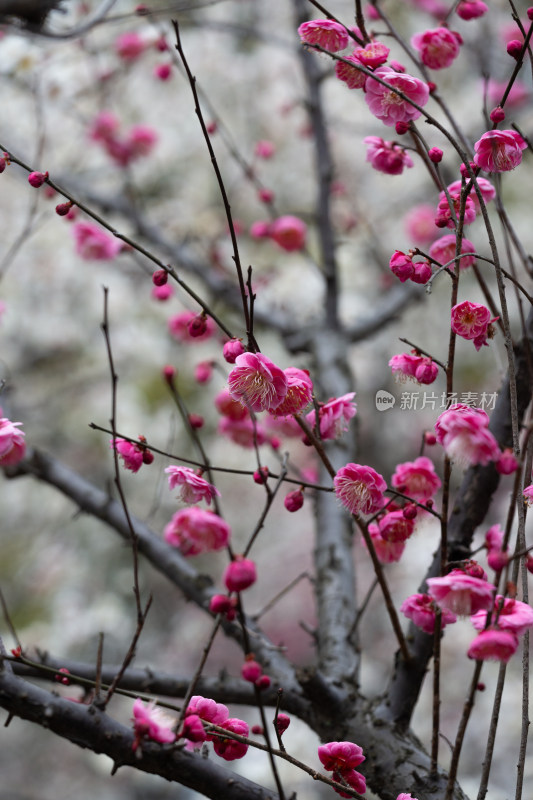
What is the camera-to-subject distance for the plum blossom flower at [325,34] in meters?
0.79

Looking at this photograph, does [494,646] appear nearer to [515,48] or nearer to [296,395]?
[296,395]

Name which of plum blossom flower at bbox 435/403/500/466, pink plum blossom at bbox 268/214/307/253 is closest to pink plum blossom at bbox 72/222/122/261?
pink plum blossom at bbox 268/214/307/253

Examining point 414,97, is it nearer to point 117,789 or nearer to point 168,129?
point 117,789

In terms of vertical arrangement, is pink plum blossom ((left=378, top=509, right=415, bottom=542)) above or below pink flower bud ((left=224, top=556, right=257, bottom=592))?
above

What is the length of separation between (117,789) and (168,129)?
2986 mm

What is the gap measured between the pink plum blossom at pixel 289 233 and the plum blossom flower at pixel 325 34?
1.20 metres

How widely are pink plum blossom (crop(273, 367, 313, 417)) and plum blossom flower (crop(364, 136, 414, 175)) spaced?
296 mm

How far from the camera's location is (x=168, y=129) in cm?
364

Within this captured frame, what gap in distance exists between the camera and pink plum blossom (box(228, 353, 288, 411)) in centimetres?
69

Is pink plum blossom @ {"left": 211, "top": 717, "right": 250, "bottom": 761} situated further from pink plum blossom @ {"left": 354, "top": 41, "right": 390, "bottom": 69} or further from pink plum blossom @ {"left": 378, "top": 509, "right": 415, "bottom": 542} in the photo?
pink plum blossom @ {"left": 354, "top": 41, "right": 390, "bottom": 69}

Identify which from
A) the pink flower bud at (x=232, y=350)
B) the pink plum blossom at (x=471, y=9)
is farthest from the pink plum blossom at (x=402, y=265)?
the pink plum blossom at (x=471, y=9)

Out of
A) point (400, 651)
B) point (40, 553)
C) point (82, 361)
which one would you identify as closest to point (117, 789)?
point (40, 553)

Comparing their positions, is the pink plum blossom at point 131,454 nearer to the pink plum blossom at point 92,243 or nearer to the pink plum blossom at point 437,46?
the pink plum blossom at point 437,46

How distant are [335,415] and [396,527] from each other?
14 centimetres
